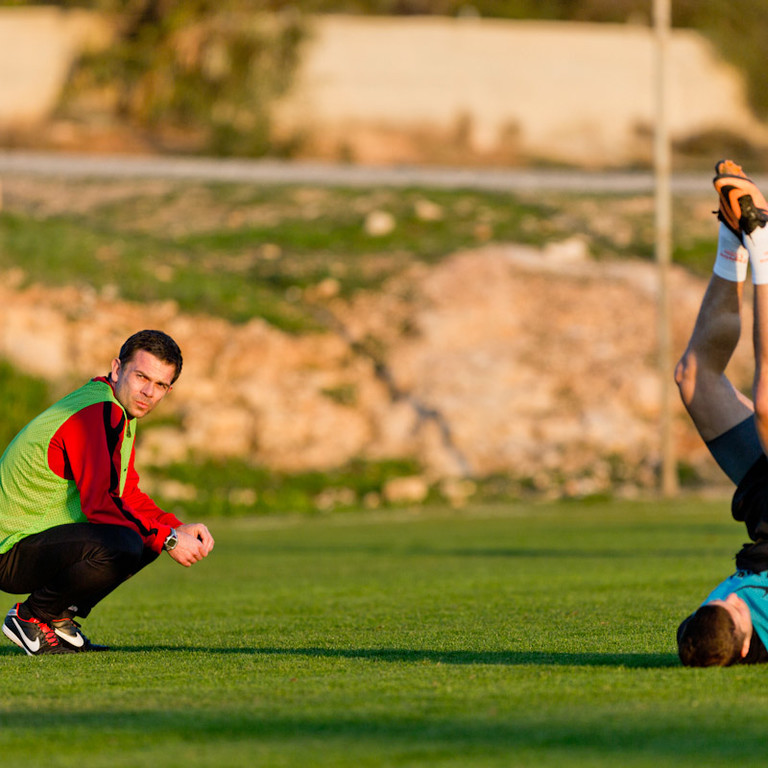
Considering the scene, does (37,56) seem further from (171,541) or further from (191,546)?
(191,546)

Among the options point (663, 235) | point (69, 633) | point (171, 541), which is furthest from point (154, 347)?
point (663, 235)

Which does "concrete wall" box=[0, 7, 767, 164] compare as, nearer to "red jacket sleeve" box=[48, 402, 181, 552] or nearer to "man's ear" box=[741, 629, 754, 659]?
"red jacket sleeve" box=[48, 402, 181, 552]

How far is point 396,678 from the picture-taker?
5.75m

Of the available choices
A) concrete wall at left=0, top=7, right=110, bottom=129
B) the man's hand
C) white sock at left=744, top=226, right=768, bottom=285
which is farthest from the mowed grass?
concrete wall at left=0, top=7, right=110, bottom=129

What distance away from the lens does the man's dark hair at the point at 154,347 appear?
6680mm

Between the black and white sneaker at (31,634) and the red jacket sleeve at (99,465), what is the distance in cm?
61

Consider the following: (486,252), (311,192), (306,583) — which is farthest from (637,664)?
(311,192)

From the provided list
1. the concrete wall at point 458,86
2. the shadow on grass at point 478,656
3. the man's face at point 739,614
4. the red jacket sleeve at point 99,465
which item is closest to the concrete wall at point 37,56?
the concrete wall at point 458,86

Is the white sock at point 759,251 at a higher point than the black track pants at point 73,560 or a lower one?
higher

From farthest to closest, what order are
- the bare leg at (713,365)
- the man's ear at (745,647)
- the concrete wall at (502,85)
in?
the concrete wall at (502,85), the bare leg at (713,365), the man's ear at (745,647)

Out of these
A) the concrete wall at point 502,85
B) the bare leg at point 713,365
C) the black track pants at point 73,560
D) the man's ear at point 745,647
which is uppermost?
the concrete wall at point 502,85

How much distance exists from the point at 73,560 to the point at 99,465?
51cm

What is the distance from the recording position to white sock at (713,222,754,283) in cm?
635

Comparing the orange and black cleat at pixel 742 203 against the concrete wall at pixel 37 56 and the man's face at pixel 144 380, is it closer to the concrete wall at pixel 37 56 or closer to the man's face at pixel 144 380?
the man's face at pixel 144 380
